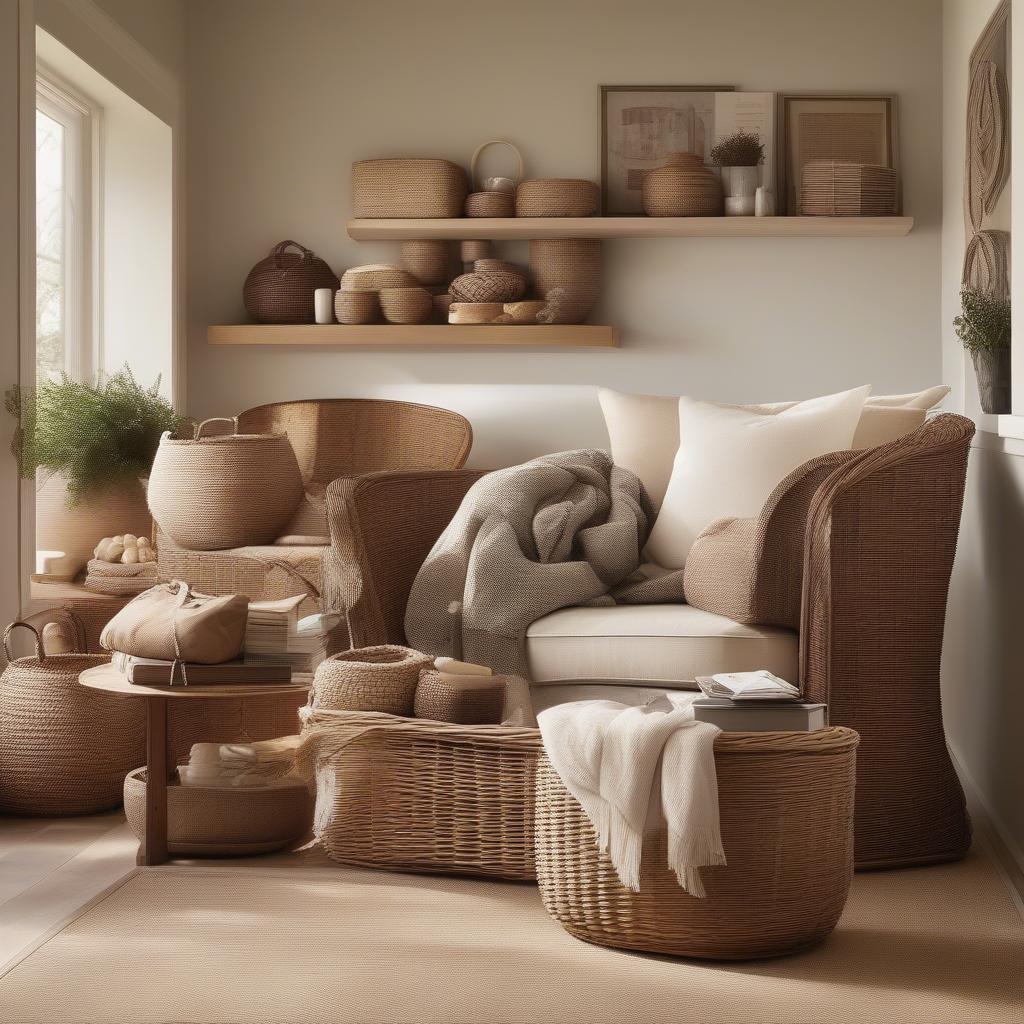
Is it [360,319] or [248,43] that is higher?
[248,43]

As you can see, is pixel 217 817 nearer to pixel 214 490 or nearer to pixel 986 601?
pixel 214 490

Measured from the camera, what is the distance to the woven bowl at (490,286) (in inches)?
159

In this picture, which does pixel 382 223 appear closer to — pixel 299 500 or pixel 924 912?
pixel 299 500

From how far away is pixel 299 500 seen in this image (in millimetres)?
3553

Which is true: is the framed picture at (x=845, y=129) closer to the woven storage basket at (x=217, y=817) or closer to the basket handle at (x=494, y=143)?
the basket handle at (x=494, y=143)

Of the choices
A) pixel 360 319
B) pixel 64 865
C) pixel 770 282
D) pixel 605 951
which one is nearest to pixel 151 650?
pixel 64 865

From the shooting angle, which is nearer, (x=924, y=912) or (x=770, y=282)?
(x=924, y=912)

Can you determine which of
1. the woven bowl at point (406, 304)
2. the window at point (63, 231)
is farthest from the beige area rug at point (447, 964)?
the woven bowl at point (406, 304)

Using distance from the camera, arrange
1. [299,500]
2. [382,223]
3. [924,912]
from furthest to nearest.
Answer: [382,223], [299,500], [924,912]

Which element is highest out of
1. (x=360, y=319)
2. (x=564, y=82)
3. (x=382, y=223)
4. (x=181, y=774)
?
(x=564, y=82)

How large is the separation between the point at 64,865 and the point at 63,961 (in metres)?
0.54

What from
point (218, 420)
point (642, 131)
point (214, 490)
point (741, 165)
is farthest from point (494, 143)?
point (214, 490)

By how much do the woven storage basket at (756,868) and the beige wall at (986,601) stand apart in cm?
65

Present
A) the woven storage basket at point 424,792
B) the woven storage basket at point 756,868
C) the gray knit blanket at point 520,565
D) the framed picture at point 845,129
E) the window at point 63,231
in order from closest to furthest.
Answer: the woven storage basket at point 756,868 → the woven storage basket at point 424,792 → the gray knit blanket at point 520,565 → the window at point 63,231 → the framed picture at point 845,129
